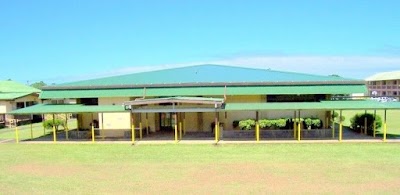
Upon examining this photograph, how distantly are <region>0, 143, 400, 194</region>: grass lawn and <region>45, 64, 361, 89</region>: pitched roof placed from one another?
19.0ft

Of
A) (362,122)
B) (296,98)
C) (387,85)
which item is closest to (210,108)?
(296,98)

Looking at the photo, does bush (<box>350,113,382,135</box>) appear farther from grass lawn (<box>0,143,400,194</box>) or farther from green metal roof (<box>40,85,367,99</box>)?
grass lawn (<box>0,143,400,194</box>)

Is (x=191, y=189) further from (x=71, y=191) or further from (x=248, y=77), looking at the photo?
(x=248, y=77)

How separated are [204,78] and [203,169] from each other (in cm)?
1263

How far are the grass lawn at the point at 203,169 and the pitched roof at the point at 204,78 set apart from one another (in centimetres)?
580

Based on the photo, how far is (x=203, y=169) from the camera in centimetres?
1591

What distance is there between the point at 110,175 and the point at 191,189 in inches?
162

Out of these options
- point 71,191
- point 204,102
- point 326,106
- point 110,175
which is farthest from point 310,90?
point 71,191

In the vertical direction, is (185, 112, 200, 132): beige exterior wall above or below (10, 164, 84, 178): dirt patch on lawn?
above

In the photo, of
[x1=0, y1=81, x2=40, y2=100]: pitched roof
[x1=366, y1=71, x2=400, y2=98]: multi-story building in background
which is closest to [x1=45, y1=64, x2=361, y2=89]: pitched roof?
[x1=0, y1=81, x2=40, y2=100]: pitched roof

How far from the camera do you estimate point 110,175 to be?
1516 cm

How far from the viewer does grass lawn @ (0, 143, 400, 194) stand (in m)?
13.0

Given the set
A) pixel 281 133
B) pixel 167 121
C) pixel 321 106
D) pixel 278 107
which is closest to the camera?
pixel 321 106

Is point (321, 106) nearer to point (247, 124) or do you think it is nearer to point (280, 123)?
point (280, 123)
